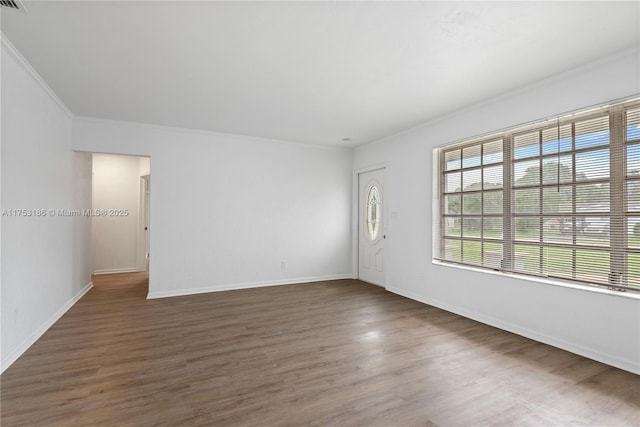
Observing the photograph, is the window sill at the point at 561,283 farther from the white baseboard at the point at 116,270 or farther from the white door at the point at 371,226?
the white baseboard at the point at 116,270

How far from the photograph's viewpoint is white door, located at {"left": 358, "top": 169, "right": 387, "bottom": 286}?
5852 mm

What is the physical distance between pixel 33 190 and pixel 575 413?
198 inches

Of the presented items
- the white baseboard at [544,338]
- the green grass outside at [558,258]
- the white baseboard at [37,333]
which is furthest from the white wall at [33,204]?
the green grass outside at [558,258]

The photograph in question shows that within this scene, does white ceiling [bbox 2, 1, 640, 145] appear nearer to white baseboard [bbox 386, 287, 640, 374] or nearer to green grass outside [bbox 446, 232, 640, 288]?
green grass outside [bbox 446, 232, 640, 288]

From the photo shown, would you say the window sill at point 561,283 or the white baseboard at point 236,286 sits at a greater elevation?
the window sill at point 561,283

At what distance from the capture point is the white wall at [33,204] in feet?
8.71

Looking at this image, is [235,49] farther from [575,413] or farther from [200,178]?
[575,413]

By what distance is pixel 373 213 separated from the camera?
6.08 meters

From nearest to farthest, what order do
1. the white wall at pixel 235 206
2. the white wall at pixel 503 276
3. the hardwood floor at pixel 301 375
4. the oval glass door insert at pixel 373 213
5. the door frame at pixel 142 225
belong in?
the hardwood floor at pixel 301 375
the white wall at pixel 503 276
the white wall at pixel 235 206
the oval glass door insert at pixel 373 213
the door frame at pixel 142 225

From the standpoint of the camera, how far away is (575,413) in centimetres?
204

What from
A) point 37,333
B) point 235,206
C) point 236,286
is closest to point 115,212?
point 235,206

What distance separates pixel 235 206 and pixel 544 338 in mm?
4693

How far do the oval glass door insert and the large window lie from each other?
172 centimetres

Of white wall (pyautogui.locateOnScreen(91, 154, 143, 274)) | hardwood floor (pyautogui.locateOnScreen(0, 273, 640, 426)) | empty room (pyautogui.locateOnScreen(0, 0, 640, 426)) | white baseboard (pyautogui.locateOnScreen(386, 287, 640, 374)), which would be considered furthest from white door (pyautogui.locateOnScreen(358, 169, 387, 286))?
white wall (pyautogui.locateOnScreen(91, 154, 143, 274))
